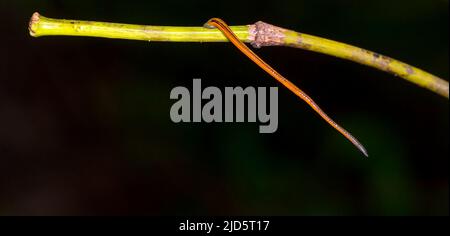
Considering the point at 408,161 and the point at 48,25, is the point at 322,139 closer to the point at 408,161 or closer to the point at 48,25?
the point at 408,161

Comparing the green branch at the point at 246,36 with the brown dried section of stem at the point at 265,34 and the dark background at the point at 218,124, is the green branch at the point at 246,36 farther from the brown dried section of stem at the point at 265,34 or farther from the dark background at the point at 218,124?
the dark background at the point at 218,124

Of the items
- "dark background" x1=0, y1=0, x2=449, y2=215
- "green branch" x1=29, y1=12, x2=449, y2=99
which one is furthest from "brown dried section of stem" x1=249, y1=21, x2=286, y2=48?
"dark background" x1=0, y1=0, x2=449, y2=215

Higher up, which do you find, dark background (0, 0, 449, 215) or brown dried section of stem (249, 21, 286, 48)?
dark background (0, 0, 449, 215)

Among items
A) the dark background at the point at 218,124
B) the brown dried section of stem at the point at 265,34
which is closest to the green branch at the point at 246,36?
the brown dried section of stem at the point at 265,34

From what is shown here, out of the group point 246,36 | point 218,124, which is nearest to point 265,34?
point 246,36

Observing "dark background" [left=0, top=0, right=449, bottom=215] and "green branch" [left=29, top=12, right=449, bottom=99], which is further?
"dark background" [left=0, top=0, right=449, bottom=215]

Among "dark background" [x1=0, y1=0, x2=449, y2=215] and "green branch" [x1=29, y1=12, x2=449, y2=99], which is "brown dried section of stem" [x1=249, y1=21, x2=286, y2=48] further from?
"dark background" [x1=0, y1=0, x2=449, y2=215]

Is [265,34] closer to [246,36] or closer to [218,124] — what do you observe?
[246,36]
